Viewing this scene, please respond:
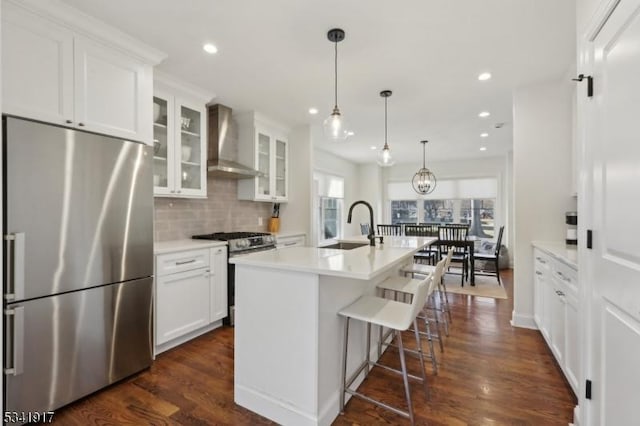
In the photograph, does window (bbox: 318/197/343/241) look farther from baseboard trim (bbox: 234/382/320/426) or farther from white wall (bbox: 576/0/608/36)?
white wall (bbox: 576/0/608/36)

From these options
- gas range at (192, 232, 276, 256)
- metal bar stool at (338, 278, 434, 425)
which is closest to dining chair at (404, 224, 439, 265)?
gas range at (192, 232, 276, 256)

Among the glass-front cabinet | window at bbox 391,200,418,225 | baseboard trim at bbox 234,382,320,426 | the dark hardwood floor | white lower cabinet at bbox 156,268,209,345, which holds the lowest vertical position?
the dark hardwood floor

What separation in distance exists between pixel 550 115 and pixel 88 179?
13.4 feet

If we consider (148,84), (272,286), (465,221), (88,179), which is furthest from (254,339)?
(465,221)

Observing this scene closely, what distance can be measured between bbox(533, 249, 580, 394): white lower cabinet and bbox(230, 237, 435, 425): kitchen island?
3.83ft

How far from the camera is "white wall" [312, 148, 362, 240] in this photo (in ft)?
20.6

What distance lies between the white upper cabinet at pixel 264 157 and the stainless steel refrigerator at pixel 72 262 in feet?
5.76

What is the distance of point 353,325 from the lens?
2051 millimetres

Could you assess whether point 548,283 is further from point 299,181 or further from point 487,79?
point 299,181

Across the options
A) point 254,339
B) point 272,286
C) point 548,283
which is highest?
point 272,286

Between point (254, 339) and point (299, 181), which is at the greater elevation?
point (299, 181)

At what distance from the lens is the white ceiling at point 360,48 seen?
193cm

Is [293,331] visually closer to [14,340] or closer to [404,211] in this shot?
[14,340]

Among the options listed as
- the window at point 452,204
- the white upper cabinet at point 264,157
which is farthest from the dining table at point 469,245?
the white upper cabinet at point 264,157
